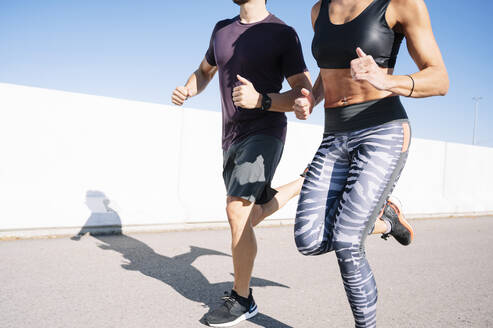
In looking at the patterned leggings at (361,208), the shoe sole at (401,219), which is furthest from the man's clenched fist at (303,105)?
the shoe sole at (401,219)

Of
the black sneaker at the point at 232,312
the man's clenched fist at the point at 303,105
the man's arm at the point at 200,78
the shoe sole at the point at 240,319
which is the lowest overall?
the shoe sole at the point at 240,319

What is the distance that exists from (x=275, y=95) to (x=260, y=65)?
0.35 m

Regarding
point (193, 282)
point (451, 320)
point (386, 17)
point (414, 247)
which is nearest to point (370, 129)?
point (386, 17)

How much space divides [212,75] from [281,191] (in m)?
1.28

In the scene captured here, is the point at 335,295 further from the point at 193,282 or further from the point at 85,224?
the point at 85,224

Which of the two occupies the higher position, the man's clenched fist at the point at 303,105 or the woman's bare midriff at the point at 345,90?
the woman's bare midriff at the point at 345,90

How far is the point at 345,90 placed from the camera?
231cm

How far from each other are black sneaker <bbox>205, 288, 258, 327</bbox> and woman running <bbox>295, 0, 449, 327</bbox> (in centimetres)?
86

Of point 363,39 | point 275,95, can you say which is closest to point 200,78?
point 275,95

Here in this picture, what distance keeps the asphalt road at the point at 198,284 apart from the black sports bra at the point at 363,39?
1814mm

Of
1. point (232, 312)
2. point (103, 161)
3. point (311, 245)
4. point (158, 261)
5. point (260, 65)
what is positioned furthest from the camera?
point (103, 161)

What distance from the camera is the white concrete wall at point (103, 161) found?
5352 millimetres

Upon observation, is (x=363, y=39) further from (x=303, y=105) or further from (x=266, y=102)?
(x=266, y=102)

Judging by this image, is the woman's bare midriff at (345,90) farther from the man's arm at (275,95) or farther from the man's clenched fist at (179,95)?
the man's clenched fist at (179,95)
